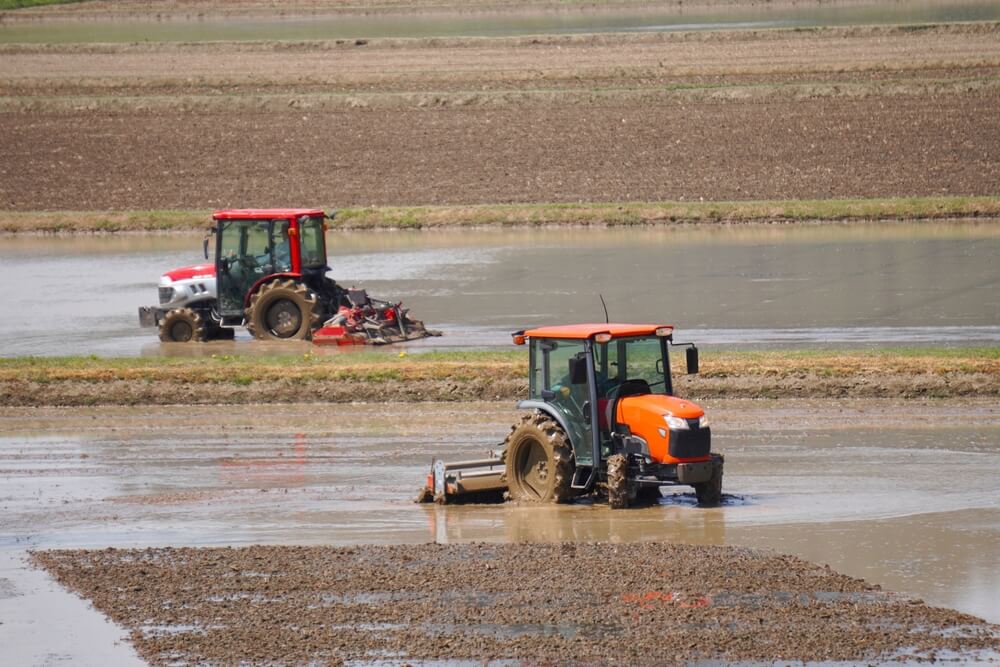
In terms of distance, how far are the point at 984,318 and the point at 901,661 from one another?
1438 centimetres

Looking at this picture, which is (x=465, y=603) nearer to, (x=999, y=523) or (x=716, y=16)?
(x=999, y=523)

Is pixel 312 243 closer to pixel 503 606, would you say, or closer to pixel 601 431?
pixel 601 431

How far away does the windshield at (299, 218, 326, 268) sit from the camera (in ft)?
82.2

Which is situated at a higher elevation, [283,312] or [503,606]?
[283,312]

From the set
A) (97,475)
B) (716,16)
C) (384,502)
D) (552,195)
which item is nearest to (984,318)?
(384,502)

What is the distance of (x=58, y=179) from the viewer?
43.0 metres

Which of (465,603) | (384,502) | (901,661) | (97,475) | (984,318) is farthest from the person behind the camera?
(984,318)

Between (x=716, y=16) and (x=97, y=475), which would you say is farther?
(x=716, y=16)

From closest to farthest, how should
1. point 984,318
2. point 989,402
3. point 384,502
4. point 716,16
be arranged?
point 384,502, point 989,402, point 984,318, point 716,16

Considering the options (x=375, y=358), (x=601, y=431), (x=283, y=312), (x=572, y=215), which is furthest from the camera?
(x=572, y=215)

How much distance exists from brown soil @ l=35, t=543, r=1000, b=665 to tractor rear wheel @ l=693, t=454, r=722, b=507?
4.47 feet

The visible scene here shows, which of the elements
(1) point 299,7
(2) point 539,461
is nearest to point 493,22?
(1) point 299,7

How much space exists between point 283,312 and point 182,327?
170 centimetres

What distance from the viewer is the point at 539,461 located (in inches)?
578
